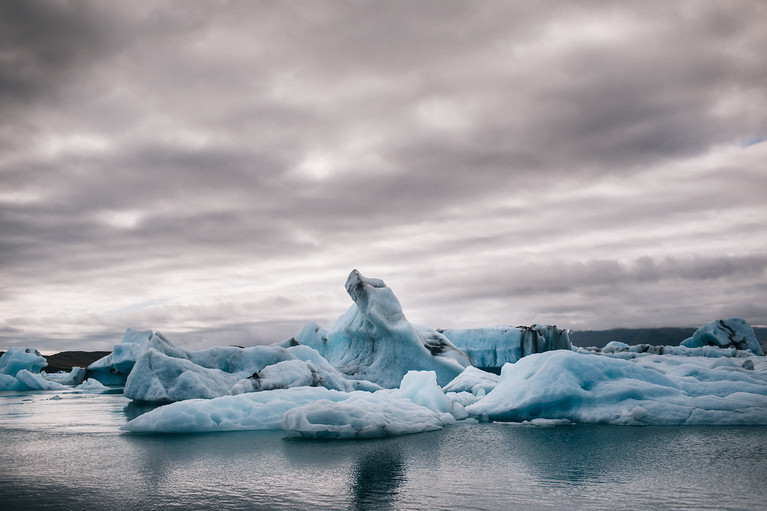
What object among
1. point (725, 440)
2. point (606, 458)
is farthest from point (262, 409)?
point (725, 440)

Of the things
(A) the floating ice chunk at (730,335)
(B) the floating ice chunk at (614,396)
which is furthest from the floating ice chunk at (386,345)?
(A) the floating ice chunk at (730,335)

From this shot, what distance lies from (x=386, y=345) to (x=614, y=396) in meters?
11.9

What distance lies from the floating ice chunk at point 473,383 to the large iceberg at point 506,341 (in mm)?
14059

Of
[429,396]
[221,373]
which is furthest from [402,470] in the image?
[221,373]

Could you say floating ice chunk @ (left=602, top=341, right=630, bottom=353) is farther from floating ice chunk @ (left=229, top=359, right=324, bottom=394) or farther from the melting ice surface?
floating ice chunk @ (left=229, top=359, right=324, bottom=394)

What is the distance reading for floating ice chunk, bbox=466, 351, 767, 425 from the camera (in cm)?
1046

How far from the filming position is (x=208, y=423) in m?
10.8

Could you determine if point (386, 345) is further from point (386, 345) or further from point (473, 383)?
point (473, 383)

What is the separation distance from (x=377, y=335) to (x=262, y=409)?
37.6 ft

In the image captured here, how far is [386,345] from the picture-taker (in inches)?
871

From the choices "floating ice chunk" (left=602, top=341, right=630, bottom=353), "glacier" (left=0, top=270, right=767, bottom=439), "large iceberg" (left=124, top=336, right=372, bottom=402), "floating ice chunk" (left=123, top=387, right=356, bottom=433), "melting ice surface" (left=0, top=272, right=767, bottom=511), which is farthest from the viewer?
"floating ice chunk" (left=602, top=341, right=630, bottom=353)

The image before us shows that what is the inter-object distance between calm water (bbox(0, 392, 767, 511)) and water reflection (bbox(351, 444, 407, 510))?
0.01 m

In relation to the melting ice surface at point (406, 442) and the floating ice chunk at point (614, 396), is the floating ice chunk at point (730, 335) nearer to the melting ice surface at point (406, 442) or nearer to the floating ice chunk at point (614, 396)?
the melting ice surface at point (406, 442)

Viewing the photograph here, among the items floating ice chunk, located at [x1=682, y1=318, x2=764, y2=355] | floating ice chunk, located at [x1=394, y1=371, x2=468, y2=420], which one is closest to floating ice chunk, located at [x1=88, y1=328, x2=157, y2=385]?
floating ice chunk, located at [x1=394, y1=371, x2=468, y2=420]
